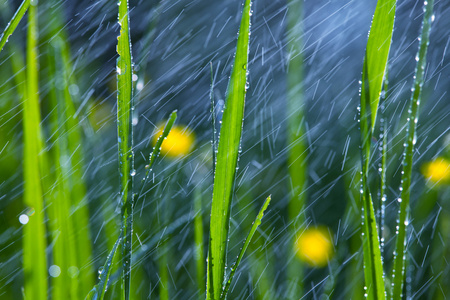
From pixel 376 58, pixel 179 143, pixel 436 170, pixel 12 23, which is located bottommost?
pixel 436 170

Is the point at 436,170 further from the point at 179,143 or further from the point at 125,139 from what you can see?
the point at 125,139

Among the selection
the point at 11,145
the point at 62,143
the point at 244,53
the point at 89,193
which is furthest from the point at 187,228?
the point at 244,53

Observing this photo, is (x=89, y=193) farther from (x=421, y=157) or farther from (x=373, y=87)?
(x=421, y=157)

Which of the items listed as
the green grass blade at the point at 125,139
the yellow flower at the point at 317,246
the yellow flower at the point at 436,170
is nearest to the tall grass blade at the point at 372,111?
the green grass blade at the point at 125,139

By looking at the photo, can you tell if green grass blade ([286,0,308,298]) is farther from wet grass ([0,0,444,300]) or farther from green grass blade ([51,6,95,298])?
green grass blade ([51,6,95,298])

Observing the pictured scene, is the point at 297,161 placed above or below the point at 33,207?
below

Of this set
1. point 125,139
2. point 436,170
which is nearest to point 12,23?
point 125,139
